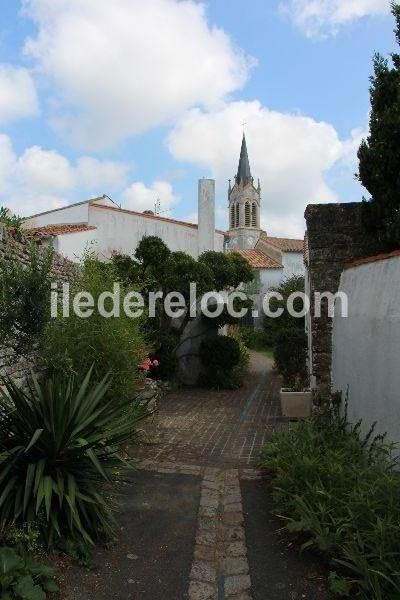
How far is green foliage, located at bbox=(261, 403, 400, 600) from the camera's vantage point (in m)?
3.01

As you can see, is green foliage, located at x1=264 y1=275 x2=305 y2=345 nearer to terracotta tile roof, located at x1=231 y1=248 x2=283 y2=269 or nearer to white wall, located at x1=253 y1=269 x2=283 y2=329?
white wall, located at x1=253 y1=269 x2=283 y2=329

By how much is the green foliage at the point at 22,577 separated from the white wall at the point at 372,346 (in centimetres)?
299

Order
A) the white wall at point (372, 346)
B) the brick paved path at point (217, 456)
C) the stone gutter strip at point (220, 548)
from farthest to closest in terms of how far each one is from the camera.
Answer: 1. the white wall at point (372, 346)
2. the brick paved path at point (217, 456)
3. the stone gutter strip at point (220, 548)

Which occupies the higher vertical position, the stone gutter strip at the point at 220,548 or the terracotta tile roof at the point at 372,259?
the terracotta tile roof at the point at 372,259

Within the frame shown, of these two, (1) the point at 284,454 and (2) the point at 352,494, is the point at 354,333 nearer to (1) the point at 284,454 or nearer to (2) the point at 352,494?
(1) the point at 284,454

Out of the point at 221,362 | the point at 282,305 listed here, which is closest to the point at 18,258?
the point at 221,362

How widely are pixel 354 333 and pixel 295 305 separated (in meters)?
16.5

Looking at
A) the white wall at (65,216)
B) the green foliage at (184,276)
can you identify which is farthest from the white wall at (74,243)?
the green foliage at (184,276)

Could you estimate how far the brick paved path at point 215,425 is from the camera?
255 inches

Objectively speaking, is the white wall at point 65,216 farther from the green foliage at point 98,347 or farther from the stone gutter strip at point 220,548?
the stone gutter strip at point 220,548

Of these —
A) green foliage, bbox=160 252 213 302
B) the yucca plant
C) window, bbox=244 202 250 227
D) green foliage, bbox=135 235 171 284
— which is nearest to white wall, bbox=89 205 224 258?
green foliage, bbox=135 235 171 284

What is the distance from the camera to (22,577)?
115 inches

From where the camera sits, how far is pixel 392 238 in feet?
19.1

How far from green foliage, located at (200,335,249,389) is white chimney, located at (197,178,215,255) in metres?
4.41
